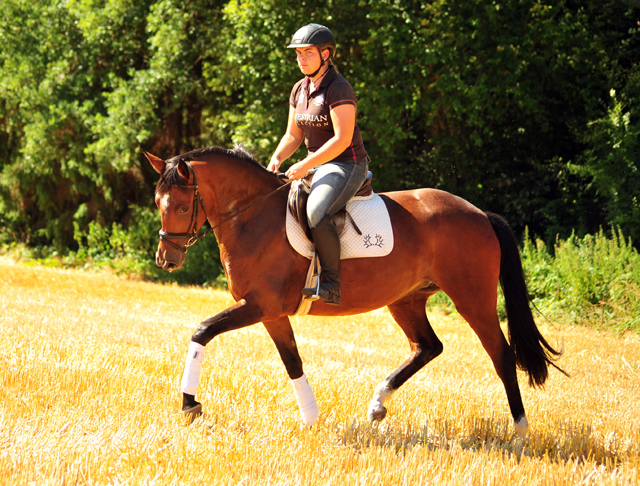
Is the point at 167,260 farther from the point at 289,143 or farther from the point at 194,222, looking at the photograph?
the point at 289,143

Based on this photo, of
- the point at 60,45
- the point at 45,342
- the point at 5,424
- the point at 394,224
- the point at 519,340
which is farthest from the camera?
the point at 60,45

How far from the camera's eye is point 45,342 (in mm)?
7621

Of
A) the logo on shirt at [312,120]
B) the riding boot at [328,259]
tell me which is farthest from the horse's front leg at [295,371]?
the logo on shirt at [312,120]

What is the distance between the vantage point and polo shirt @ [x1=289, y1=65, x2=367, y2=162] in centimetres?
523

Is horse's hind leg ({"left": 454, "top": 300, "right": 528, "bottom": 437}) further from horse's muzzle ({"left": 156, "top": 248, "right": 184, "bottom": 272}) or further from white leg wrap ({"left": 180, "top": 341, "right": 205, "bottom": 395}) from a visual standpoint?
horse's muzzle ({"left": 156, "top": 248, "right": 184, "bottom": 272})

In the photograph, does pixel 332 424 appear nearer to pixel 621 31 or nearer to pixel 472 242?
pixel 472 242

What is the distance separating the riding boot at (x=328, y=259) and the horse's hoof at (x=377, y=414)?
1.13 meters

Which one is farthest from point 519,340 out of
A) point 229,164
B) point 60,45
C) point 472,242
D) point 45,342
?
point 60,45

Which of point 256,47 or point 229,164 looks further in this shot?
point 256,47

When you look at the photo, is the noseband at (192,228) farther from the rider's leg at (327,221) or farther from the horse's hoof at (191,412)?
the horse's hoof at (191,412)

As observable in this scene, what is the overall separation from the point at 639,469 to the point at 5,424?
4276 millimetres

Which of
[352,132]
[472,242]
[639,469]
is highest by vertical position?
[352,132]

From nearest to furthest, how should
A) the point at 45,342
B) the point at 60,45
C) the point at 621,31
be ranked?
the point at 45,342 < the point at 621,31 < the point at 60,45

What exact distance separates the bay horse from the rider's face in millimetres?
884
